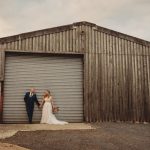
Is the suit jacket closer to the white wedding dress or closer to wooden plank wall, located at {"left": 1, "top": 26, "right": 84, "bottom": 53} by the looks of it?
the white wedding dress

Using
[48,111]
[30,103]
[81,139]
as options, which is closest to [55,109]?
[48,111]

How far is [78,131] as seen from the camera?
604 inches

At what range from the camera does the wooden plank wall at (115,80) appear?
791 inches

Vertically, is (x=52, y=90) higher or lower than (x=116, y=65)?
lower

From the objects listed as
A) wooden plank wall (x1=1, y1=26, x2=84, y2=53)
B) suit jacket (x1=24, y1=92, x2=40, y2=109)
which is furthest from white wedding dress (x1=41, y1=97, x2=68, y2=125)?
wooden plank wall (x1=1, y1=26, x2=84, y2=53)

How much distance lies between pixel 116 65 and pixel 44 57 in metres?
3.73

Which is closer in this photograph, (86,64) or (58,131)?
(58,131)

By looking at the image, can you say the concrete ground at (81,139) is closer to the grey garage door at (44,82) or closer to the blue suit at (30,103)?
the blue suit at (30,103)

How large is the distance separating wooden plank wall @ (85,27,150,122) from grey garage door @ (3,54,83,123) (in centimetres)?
64

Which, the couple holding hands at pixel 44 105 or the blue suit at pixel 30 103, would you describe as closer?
the couple holding hands at pixel 44 105

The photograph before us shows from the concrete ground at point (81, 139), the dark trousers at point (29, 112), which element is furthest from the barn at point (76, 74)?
the concrete ground at point (81, 139)

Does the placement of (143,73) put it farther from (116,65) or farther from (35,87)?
(35,87)

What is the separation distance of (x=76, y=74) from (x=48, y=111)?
254 cm

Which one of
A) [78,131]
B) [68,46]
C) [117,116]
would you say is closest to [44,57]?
[68,46]
